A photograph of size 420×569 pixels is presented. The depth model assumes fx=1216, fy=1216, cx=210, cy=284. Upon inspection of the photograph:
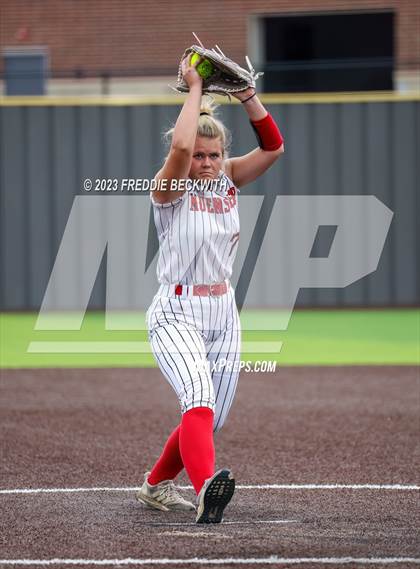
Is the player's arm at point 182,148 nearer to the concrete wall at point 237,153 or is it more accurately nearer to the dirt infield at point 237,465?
the dirt infield at point 237,465

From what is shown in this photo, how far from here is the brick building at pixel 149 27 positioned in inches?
826

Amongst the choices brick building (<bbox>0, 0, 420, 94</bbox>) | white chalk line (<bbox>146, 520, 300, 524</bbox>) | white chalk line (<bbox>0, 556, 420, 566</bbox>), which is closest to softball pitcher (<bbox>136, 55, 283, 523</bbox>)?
white chalk line (<bbox>146, 520, 300, 524</bbox>)

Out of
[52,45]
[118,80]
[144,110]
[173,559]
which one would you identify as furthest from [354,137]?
[173,559]

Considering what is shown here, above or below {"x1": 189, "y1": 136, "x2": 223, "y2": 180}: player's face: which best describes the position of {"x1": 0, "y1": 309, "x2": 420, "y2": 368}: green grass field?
below

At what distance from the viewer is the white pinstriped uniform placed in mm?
5562

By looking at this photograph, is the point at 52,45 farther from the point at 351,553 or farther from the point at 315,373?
the point at 351,553

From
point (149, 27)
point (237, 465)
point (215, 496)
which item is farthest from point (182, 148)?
point (149, 27)

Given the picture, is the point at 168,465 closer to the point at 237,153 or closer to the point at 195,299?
the point at 195,299

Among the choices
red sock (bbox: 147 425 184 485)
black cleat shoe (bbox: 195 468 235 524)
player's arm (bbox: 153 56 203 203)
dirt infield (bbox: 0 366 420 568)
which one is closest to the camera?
dirt infield (bbox: 0 366 420 568)

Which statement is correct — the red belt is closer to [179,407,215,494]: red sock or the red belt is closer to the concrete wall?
[179,407,215,494]: red sock

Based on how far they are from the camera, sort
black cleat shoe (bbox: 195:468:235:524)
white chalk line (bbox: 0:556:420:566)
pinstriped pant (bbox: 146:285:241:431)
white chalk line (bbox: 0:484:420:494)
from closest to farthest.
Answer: white chalk line (bbox: 0:556:420:566) < black cleat shoe (bbox: 195:468:235:524) < pinstriped pant (bbox: 146:285:241:431) < white chalk line (bbox: 0:484:420:494)

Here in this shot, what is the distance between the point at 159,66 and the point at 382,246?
7018mm

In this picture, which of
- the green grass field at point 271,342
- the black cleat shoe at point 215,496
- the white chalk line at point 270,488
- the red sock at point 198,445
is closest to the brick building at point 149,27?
the green grass field at point 271,342

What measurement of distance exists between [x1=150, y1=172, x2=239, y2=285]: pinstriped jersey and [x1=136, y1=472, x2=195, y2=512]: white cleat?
108cm
